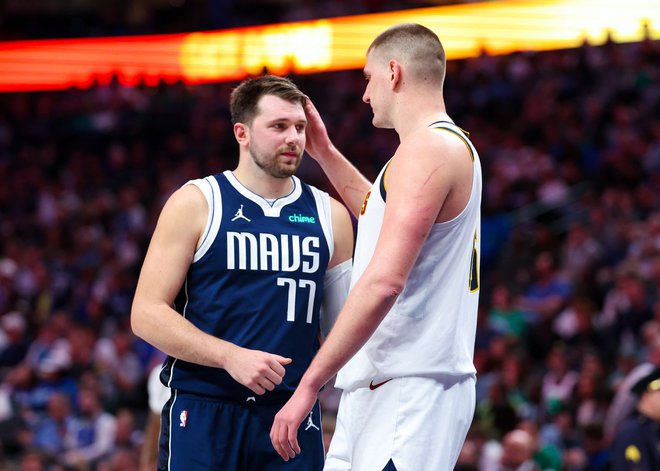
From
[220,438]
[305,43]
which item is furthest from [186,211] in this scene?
[305,43]

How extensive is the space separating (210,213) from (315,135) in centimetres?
76

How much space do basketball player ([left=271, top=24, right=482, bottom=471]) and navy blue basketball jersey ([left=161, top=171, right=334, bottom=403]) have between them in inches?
22.3

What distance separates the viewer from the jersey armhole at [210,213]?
4.53m

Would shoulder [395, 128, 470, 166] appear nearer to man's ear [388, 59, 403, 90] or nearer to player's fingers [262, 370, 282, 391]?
man's ear [388, 59, 403, 90]

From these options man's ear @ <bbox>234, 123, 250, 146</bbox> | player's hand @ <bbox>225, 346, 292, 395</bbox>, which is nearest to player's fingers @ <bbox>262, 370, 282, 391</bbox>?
player's hand @ <bbox>225, 346, 292, 395</bbox>

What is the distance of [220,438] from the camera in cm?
447

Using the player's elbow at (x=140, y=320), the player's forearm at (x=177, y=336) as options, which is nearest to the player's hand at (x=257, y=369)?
the player's forearm at (x=177, y=336)

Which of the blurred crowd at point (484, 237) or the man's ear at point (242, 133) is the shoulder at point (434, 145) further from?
the blurred crowd at point (484, 237)

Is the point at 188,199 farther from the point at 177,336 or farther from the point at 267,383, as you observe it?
the point at 267,383

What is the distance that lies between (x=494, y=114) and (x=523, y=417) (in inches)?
347

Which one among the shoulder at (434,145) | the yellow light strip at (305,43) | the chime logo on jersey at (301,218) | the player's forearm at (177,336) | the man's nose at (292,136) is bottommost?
the player's forearm at (177,336)

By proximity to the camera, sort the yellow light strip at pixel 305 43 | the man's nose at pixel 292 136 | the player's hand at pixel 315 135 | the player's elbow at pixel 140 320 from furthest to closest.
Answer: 1. the yellow light strip at pixel 305 43
2. the player's hand at pixel 315 135
3. the man's nose at pixel 292 136
4. the player's elbow at pixel 140 320

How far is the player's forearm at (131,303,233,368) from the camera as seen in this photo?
4.27 m

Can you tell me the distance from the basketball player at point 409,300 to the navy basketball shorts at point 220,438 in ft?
1.93
